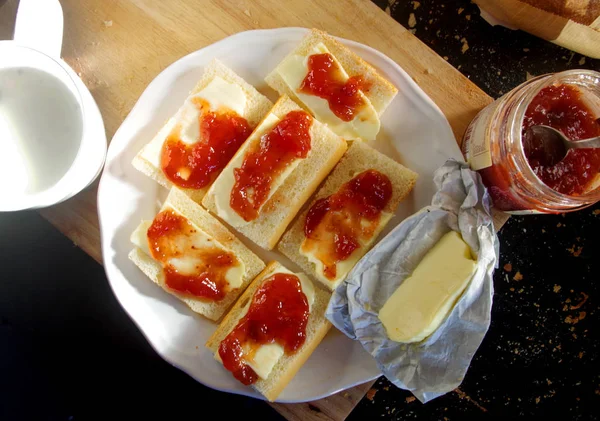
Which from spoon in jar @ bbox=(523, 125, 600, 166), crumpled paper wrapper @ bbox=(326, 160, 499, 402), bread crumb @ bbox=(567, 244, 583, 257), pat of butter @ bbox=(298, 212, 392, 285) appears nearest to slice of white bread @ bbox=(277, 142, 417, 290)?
pat of butter @ bbox=(298, 212, 392, 285)

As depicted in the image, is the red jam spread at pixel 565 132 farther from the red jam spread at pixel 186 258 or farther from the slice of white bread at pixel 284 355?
the red jam spread at pixel 186 258

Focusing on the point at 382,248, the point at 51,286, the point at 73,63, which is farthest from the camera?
the point at 51,286

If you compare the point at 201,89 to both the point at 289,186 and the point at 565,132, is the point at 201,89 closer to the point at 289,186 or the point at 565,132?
the point at 289,186

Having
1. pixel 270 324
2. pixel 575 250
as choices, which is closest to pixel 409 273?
pixel 270 324

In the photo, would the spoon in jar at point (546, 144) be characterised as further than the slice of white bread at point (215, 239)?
No

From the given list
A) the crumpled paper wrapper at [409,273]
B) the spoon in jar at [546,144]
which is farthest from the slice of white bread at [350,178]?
the spoon in jar at [546,144]

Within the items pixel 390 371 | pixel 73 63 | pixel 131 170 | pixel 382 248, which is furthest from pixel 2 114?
pixel 390 371

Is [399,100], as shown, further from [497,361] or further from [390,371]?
[497,361]
